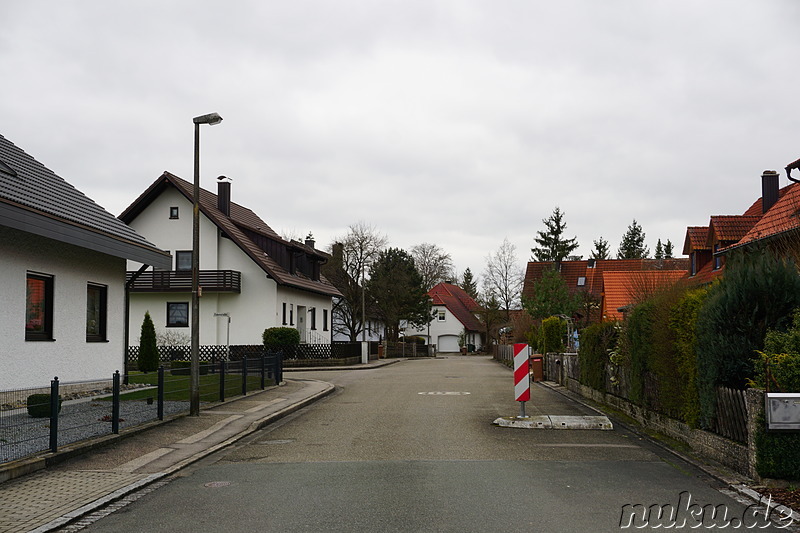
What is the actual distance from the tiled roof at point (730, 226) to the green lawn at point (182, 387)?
63.1 ft

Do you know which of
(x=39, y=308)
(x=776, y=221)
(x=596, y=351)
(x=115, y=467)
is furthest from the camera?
(x=776, y=221)

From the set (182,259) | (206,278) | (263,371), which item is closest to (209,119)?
(263,371)

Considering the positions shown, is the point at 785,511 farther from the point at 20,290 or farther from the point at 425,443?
the point at 20,290

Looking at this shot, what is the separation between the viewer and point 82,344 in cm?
1669

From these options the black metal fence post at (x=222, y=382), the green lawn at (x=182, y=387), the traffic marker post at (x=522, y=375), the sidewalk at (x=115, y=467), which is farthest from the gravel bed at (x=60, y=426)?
the traffic marker post at (x=522, y=375)

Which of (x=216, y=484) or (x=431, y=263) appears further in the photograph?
(x=431, y=263)

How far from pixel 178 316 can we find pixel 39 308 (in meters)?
25.0

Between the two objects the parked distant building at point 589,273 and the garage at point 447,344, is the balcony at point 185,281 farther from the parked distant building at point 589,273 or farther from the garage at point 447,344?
the garage at point 447,344

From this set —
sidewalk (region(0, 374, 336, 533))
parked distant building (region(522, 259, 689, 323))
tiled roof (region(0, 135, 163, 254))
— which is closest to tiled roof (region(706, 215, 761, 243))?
parked distant building (region(522, 259, 689, 323))

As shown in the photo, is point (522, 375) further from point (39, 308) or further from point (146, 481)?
point (39, 308)

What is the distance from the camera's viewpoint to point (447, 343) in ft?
297

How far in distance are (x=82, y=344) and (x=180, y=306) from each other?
23.4 m

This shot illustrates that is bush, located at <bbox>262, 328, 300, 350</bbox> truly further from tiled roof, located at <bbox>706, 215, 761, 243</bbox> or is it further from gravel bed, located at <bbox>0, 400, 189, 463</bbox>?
gravel bed, located at <bbox>0, 400, 189, 463</bbox>

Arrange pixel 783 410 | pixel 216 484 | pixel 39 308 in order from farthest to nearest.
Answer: pixel 39 308, pixel 216 484, pixel 783 410
